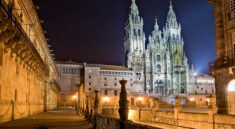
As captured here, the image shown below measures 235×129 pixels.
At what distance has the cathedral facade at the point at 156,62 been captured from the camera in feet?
232

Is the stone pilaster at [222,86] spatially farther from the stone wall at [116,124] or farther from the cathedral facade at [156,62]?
the cathedral facade at [156,62]

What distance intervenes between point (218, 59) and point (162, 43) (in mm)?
59631

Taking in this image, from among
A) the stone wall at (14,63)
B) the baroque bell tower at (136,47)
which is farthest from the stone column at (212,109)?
the baroque bell tower at (136,47)

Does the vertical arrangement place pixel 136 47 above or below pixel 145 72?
above

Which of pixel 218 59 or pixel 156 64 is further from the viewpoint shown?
pixel 156 64

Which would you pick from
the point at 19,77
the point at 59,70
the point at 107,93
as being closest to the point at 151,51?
the point at 107,93

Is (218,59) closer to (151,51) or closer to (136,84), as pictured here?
(136,84)

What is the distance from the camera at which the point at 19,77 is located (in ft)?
55.2

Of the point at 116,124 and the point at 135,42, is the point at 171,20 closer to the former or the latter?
the point at 135,42

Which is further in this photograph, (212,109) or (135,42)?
(135,42)

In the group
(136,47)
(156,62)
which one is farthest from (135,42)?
(156,62)

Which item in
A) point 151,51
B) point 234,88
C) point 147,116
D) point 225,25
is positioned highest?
point 151,51

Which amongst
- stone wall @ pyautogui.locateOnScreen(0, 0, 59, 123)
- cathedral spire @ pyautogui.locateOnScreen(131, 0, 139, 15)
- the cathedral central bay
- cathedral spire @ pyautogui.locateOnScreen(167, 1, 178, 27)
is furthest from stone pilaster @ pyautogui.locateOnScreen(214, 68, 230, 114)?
cathedral spire @ pyautogui.locateOnScreen(167, 1, 178, 27)

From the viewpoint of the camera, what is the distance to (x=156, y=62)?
74.6 m
